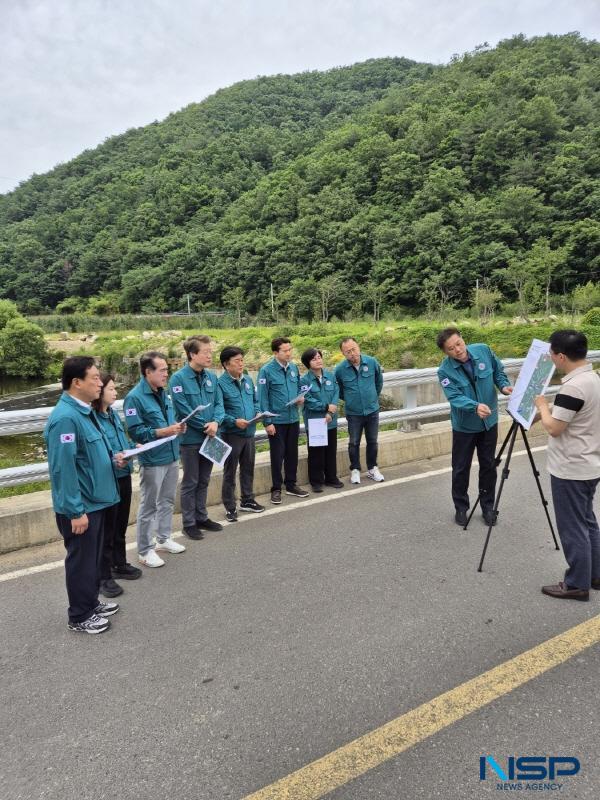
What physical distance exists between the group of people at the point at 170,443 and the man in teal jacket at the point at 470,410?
1.37 m

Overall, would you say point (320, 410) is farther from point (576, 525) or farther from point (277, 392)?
point (576, 525)

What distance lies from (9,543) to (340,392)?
3953 millimetres

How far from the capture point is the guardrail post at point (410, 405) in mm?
7469

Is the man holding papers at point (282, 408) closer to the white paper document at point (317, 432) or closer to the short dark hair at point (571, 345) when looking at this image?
the white paper document at point (317, 432)

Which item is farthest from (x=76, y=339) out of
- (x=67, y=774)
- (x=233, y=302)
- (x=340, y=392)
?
(x=67, y=774)

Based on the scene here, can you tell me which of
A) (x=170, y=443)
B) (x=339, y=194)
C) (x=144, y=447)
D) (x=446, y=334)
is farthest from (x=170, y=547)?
(x=339, y=194)

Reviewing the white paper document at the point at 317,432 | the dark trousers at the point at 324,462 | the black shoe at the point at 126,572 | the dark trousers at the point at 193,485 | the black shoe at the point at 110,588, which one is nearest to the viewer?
the black shoe at the point at 110,588

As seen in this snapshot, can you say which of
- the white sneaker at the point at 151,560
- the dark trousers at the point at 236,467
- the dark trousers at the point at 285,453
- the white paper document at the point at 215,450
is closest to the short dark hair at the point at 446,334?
the dark trousers at the point at 285,453

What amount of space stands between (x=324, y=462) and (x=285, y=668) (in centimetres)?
357

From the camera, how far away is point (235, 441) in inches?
220

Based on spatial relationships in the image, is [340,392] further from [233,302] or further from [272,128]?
[272,128]

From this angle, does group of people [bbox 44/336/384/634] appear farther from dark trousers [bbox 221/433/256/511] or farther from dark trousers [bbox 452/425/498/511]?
dark trousers [bbox 452/425/498/511]

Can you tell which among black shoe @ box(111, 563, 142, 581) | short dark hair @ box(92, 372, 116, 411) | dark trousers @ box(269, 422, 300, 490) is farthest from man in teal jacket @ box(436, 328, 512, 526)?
short dark hair @ box(92, 372, 116, 411)

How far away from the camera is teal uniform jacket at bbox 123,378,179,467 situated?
4.55 metres
